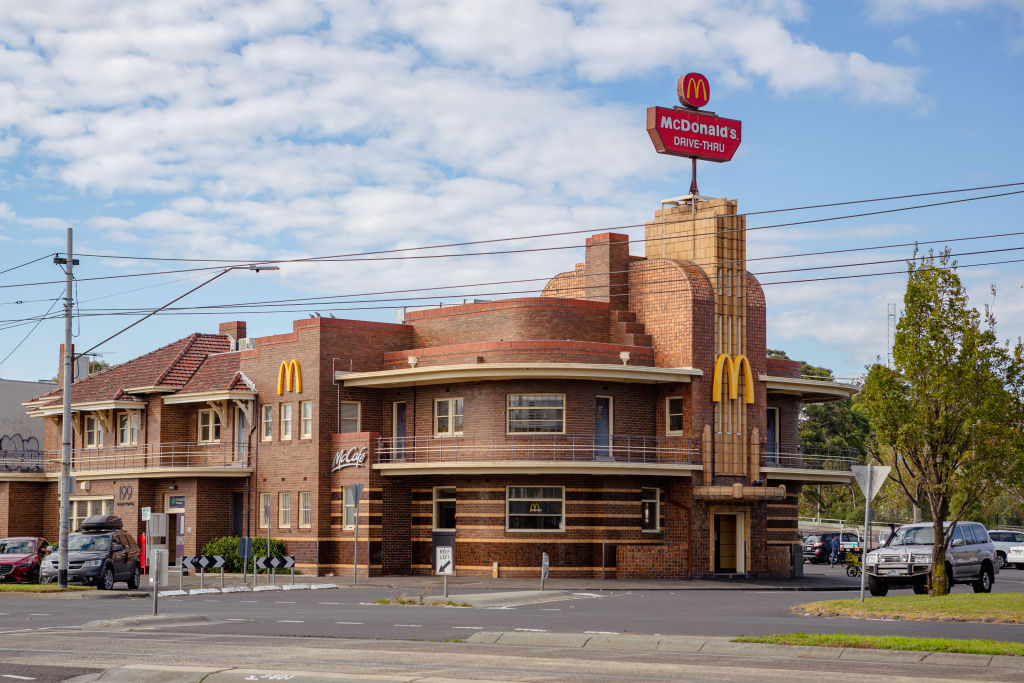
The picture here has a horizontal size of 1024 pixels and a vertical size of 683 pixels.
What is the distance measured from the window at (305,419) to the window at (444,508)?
5161 mm

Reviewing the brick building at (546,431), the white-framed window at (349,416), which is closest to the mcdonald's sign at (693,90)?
the brick building at (546,431)

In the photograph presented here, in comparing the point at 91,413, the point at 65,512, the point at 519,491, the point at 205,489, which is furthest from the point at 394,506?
the point at 91,413

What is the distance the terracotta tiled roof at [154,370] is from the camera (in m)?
52.0

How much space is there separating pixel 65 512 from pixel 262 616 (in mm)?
12998

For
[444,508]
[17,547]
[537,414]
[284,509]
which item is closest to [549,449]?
[537,414]

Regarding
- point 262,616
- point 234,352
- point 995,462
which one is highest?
point 234,352

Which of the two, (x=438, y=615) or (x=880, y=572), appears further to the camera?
(x=880, y=572)

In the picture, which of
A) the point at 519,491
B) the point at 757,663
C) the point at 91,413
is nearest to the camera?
the point at 757,663

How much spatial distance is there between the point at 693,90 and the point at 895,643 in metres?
31.7

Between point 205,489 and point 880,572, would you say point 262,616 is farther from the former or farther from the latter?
point 205,489

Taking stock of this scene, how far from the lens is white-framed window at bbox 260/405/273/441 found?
47.8 metres

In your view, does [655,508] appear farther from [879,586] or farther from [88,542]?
[88,542]

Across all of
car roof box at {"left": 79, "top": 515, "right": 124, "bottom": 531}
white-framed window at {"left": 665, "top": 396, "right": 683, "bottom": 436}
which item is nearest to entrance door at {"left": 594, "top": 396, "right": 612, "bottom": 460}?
white-framed window at {"left": 665, "top": 396, "right": 683, "bottom": 436}

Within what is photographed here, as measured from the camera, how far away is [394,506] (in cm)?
4484
